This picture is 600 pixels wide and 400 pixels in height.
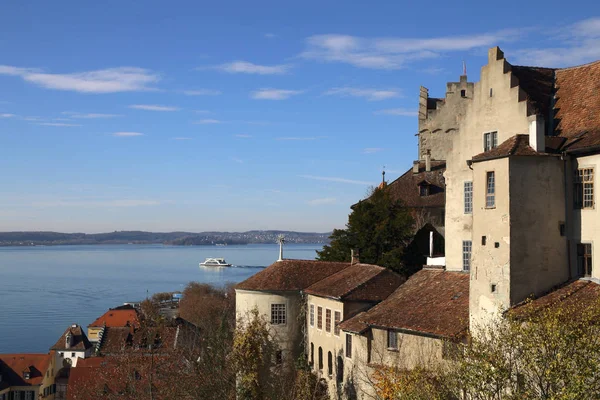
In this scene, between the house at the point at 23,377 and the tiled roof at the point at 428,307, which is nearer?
the tiled roof at the point at 428,307

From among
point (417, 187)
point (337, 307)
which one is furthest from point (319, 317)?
point (417, 187)

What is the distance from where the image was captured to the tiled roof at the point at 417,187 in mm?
53344

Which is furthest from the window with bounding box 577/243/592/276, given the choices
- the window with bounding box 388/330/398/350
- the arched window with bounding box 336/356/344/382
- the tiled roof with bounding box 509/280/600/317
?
the arched window with bounding box 336/356/344/382

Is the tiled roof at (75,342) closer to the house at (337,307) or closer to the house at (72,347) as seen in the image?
the house at (72,347)

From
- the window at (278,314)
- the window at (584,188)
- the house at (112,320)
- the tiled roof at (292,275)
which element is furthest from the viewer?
the house at (112,320)

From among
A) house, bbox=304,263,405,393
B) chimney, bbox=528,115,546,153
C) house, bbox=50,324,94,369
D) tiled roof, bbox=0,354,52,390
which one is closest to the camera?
chimney, bbox=528,115,546,153

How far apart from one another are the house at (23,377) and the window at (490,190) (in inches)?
2330

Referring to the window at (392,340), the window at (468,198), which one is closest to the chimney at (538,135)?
the window at (468,198)

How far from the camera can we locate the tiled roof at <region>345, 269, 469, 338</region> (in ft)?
98.7

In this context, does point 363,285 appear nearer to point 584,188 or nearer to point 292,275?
point 292,275

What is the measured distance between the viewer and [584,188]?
89.0 ft

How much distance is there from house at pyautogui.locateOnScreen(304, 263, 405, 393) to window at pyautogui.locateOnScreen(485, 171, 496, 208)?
11.9 metres

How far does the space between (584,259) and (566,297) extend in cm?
226

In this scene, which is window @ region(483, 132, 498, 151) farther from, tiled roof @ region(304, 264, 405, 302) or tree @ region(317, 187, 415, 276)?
tree @ region(317, 187, 415, 276)
